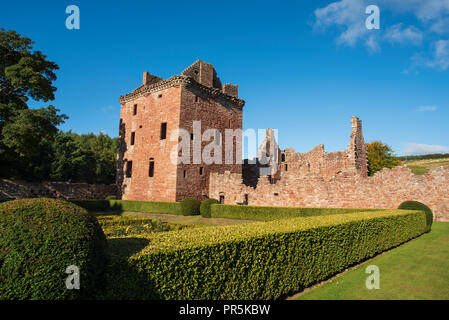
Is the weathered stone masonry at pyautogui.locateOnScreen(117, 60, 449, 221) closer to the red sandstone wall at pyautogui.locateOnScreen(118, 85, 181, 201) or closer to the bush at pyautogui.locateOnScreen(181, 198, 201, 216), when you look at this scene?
the red sandstone wall at pyautogui.locateOnScreen(118, 85, 181, 201)

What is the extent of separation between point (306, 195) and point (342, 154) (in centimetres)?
918

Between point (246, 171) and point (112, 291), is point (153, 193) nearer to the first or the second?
point (246, 171)

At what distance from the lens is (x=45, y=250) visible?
3334 millimetres

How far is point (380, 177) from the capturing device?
58.4 ft

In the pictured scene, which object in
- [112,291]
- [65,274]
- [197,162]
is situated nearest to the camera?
[65,274]

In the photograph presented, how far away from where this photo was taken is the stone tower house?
2489cm

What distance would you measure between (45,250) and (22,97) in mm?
23900

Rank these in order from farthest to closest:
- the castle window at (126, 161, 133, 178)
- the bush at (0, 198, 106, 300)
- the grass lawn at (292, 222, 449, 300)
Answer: the castle window at (126, 161, 133, 178)
the grass lawn at (292, 222, 449, 300)
the bush at (0, 198, 106, 300)

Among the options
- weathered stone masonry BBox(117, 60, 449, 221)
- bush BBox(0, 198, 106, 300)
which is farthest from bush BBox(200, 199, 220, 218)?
bush BBox(0, 198, 106, 300)

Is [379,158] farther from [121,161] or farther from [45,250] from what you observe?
[45,250]

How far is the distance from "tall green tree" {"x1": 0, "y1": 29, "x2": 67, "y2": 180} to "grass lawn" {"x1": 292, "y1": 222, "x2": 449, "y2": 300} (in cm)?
2136

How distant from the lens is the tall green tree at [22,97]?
19.8 metres

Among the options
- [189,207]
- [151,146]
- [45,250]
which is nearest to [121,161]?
[151,146]

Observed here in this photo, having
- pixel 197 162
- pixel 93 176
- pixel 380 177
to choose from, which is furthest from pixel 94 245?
pixel 93 176
